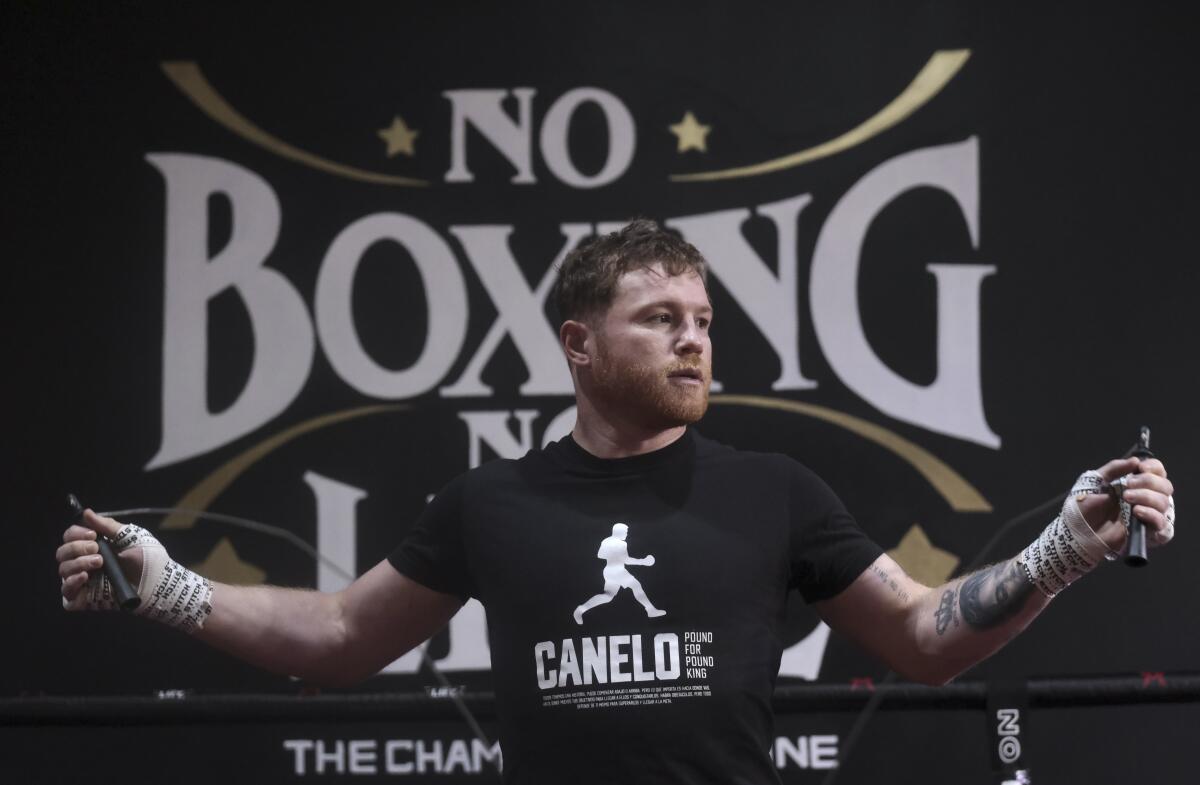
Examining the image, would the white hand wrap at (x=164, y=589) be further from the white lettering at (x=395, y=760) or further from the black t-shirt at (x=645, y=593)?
the white lettering at (x=395, y=760)

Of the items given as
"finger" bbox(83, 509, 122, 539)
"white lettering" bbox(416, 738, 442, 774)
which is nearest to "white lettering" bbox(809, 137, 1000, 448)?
"white lettering" bbox(416, 738, 442, 774)

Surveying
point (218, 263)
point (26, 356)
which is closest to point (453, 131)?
point (218, 263)

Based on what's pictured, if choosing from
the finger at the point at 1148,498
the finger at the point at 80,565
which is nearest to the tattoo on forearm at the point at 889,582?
the finger at the point at 1148,498

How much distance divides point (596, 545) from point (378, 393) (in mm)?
1471

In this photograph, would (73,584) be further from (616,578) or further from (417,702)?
(417,702)

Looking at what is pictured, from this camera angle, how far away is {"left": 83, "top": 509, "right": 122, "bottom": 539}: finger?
2.54 meters

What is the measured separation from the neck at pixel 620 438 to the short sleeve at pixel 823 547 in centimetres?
27

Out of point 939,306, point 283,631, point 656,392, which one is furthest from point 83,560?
point 939,306

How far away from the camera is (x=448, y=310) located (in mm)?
3844

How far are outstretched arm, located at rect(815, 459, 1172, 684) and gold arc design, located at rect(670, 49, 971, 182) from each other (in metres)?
1.55

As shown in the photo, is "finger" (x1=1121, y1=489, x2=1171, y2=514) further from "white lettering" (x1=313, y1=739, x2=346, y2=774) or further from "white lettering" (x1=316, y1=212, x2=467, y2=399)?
"white lettering" (x1=313, y1=739, x2=346, y2=774)

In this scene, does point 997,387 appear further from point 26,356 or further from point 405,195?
point 26,356

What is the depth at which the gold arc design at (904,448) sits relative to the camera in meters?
3.65

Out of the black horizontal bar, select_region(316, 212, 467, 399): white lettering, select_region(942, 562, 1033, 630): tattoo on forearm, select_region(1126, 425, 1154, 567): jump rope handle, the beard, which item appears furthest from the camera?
select_region(316, 212, 467, 399): white lettering
